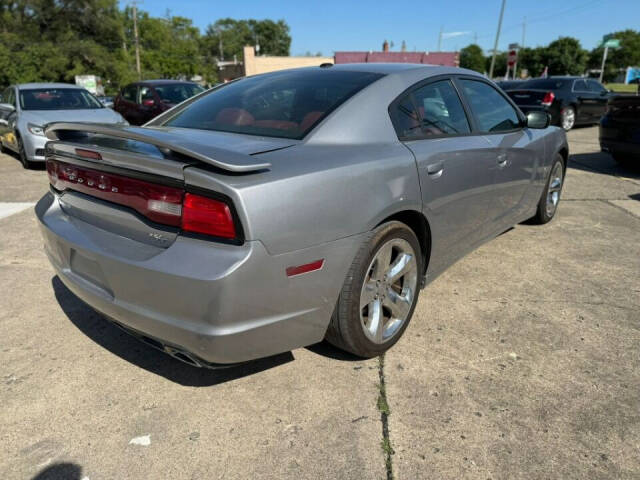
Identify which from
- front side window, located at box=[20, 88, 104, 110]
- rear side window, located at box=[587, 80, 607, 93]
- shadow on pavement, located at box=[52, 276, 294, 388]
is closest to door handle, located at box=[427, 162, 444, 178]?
shadow on pavement, located at box=[52, 276, 294, 388]

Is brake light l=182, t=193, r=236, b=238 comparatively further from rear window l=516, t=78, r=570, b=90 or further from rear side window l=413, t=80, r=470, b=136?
rear window l=516, t=78, r=570, b=90

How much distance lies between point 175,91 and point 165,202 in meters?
10.6

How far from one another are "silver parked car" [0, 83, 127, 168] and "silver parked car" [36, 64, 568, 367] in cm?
597

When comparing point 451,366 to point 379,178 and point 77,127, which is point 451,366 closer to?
point 379,178

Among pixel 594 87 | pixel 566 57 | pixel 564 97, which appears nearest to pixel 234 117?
pixel 564 97

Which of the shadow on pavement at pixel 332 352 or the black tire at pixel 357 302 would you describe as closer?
the black tire at pixel 357 302

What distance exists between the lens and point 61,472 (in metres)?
1.92

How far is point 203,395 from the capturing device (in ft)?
7.82

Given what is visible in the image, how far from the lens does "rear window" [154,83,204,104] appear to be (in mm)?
11395

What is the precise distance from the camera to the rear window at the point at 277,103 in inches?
100

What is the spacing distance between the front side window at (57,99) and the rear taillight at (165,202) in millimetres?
7543

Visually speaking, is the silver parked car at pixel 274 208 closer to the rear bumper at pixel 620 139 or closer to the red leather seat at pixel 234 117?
the red leather seat at pixel 234 117

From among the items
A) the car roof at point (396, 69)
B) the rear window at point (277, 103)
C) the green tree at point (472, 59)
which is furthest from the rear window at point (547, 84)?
the green tree at point (472, 59)

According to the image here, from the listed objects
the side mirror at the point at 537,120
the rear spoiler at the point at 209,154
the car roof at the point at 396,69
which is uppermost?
the car roof at the point at 396,69
